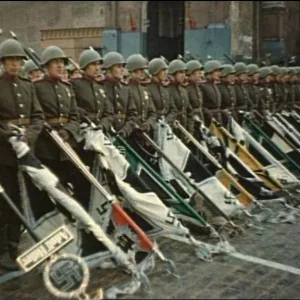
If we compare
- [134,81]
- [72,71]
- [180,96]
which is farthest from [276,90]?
[72,71]

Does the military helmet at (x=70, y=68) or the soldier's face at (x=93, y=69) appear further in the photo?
the military helmet at (x=70, y=68)

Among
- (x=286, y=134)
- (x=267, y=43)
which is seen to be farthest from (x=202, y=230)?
(x=267, y=43)

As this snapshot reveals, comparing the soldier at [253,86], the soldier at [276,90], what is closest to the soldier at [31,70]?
the soldier at [253,86]

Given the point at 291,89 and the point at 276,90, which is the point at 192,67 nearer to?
the point at 276,90

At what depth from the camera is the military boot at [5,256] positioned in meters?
6.37

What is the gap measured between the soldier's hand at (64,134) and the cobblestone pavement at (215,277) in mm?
1344

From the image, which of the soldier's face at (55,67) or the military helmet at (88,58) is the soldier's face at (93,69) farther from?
the soldier's face at (55,67)

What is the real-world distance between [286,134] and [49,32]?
1243 centimetres

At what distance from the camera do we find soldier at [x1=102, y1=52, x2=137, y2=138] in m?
7.82

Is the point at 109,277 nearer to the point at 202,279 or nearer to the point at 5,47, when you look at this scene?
the point at 202,279

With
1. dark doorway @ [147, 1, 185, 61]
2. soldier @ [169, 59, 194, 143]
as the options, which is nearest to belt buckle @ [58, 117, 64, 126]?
soldier @ [169, 59, 194, 143]

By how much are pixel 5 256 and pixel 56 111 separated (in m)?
1.49

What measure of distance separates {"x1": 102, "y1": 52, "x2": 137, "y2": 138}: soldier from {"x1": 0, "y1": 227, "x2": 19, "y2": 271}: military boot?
1839 mm

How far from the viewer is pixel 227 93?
1086cm
